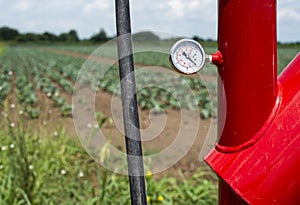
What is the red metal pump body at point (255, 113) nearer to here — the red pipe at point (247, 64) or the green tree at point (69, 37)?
the red pipe at point (247, 64)

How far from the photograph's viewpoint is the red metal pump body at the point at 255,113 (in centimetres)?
84

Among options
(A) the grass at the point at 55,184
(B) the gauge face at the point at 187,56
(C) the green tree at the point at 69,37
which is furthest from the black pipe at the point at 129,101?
(C) the green tree at the point at 69,37

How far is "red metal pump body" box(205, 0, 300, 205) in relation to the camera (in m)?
0.84

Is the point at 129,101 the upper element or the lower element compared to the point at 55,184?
upper

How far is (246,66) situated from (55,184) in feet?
7.29

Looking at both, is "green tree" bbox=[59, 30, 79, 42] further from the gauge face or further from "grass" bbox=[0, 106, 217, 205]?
the gauge face

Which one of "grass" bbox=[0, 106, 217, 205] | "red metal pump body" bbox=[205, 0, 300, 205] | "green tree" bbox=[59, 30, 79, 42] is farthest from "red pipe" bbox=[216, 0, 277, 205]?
"green tree" bbox=[59, 30, 79, 42]

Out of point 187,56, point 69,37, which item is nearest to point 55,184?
point 187,56

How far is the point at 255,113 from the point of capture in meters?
0.88

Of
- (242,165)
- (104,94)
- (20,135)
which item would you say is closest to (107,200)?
(20,135)

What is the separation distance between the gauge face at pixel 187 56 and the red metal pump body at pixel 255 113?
0.05m

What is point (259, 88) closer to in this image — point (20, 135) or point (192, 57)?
point (192, 57)

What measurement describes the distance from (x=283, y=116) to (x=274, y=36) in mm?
163

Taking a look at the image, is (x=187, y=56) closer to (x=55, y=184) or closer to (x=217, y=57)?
(x=217, y=57)
